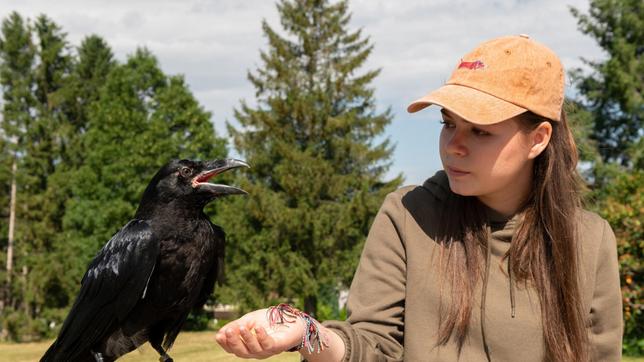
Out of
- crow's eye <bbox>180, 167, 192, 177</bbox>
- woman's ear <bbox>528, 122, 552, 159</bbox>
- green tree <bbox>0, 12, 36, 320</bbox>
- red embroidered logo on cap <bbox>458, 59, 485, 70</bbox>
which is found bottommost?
woman's ear <bbox>528, 122, 552, 159</bbox>

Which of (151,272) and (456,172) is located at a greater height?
(456,172)

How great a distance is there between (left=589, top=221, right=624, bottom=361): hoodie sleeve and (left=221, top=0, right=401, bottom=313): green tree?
80.8ft

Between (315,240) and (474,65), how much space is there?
25.5 meters

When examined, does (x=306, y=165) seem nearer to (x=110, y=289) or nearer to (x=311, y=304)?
(x=311, y=304)

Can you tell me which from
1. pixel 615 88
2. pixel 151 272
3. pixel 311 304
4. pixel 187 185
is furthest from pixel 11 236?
pixel 151 272

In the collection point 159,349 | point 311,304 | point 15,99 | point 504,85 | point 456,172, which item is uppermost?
point 15,99

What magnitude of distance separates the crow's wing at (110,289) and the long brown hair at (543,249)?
2116 millimetres

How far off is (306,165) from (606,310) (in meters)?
25.1

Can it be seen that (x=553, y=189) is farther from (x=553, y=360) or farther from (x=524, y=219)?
(x=553, y=360)

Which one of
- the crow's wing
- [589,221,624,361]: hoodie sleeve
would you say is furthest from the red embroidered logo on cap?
the crow's wing

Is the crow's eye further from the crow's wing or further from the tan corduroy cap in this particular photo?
the tan corduroy cap

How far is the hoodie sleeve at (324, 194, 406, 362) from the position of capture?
253 cm

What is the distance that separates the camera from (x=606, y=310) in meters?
2.59

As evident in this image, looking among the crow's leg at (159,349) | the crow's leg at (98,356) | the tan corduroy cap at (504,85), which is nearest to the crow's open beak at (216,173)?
the crow's leg at (159,349)
